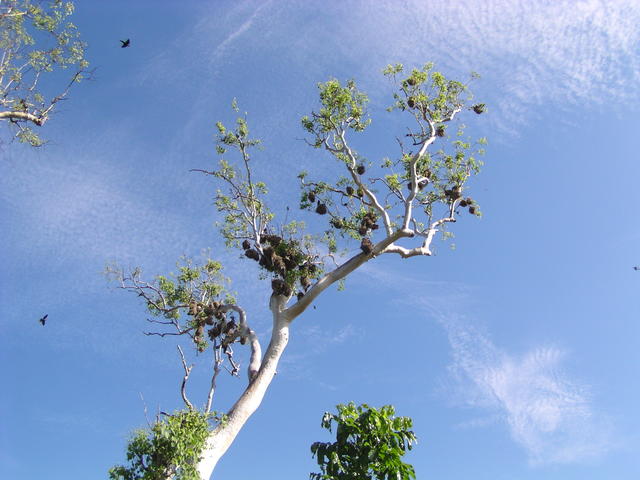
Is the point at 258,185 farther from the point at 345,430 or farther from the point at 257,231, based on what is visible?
the point at 345,430

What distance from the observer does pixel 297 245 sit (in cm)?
1474

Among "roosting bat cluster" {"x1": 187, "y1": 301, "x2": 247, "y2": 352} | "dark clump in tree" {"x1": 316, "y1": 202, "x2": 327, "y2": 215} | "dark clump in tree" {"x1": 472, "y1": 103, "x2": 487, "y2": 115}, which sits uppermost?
"dark clump in tree" {"x1": 472, "y1": 103, "x2": 487, "y2": 115}

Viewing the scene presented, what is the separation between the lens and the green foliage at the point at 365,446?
9.16 metres

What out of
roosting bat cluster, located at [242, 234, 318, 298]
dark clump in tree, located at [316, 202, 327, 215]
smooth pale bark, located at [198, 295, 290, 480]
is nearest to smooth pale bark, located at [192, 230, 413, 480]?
smooth pale bark, located at [198, 295, 290, 480]

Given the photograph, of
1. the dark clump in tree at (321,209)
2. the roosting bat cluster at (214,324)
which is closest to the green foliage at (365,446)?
the roosting bat cluster at (214,324)

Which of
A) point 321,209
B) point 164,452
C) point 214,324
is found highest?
point 321,209

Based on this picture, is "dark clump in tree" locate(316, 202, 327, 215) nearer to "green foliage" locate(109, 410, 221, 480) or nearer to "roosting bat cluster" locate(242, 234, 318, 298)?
"roosting bat cluster" locate(242, 234, 318, 298)

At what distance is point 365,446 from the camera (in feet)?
30.5

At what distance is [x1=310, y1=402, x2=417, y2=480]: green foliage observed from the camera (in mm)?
9156

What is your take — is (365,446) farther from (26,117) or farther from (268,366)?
(26,117)

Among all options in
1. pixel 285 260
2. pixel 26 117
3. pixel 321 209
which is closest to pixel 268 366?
pixel 285 260

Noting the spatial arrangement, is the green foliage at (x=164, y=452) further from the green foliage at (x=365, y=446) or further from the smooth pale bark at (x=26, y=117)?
the smooth pale bark at (x=26, y=117)

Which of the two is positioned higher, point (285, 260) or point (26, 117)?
point (285, 260)

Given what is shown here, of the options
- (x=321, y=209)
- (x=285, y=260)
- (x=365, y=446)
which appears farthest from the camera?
(x=321, y=209)
